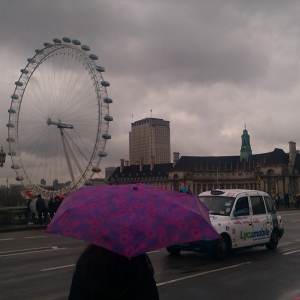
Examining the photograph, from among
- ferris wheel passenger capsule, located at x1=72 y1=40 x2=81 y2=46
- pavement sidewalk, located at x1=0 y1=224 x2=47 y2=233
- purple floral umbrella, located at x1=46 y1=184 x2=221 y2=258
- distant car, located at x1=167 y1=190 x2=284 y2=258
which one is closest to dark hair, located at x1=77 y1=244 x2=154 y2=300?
purple floral umbrella, located at x1=46 y1=184 x2=221 y2=258

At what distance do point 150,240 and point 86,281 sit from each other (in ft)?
1.81

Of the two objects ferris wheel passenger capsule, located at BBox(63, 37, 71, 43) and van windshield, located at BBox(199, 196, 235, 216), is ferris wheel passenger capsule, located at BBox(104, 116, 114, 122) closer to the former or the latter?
ferris wheel passenger capsule, located at BBox(63, 37, 71, 43)

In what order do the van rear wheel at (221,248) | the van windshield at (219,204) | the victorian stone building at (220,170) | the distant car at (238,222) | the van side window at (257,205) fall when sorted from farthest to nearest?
1. the victorian stone building at (220,170)
2. the van side window at (257,205)
3. the van windshield at (219,204)
4. the distant car at (238,222)
5. the van rear wheel at (221,248)

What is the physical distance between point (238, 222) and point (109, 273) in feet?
35.9

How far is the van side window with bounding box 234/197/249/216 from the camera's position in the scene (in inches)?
545

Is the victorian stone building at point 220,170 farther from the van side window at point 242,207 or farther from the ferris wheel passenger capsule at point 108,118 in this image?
the van side window at point 242,207

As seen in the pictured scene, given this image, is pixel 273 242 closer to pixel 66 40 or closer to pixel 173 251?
pixel 173 251

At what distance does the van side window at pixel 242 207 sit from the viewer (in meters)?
13.8

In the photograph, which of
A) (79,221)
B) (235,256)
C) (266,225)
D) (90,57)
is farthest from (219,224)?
(90,57)

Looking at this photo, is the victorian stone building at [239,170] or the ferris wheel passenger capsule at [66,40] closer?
the ferris wheel passenger capsule at [66,40]

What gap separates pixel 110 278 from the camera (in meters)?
3.17

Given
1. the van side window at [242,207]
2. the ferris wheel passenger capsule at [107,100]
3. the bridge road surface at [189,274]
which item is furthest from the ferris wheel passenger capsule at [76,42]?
the van side window at [242,207]

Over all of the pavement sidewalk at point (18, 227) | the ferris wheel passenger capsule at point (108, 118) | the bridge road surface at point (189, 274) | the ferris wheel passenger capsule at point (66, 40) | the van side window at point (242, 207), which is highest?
the ferris wheel passenger capsule at point (66, 40)

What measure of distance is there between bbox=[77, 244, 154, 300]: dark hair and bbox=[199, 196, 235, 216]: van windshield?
10687 mm
